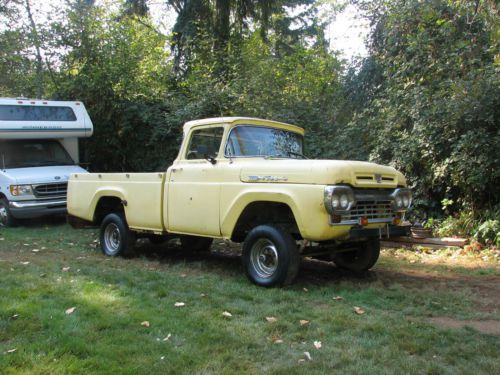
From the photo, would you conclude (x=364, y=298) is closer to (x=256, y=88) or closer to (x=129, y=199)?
(x=129, y=199)

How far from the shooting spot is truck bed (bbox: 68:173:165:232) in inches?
289

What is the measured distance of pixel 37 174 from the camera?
38.8 feet

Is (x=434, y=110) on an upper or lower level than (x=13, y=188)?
upper

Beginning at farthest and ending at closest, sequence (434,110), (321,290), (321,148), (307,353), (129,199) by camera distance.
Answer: (321,148), (434,110), (129,199), (321,290), (307,353)

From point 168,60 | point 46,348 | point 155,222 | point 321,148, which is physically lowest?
point 46,348

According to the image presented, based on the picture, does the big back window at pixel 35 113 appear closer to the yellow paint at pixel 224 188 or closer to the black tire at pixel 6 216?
the black tire at pixel 6 216

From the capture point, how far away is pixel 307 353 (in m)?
3.85

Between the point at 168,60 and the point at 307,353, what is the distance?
1730 cm

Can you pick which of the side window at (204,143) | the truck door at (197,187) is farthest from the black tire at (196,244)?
the side window at (204,143)

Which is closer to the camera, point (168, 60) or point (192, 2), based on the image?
point (192, 2)

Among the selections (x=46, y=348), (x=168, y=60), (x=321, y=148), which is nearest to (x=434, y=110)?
(x=321, y=148)

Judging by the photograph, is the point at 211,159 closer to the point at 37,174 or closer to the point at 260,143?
the point at 260,143

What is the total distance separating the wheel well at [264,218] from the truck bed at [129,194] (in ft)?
4.44

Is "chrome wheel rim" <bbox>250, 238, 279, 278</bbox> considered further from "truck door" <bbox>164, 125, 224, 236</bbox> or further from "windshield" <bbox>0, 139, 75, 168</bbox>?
"windshield" <bbox>0, 139, 75, 168</bbox>
